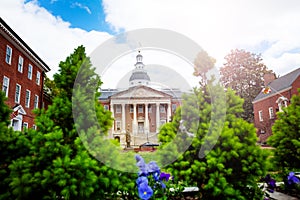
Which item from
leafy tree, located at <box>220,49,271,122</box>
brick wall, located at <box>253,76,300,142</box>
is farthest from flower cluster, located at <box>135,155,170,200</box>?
leafy tree, located at <box>220,49,271,122</box>

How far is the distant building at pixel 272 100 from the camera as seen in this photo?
24.1 metres

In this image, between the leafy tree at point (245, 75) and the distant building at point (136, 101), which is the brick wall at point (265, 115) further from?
the distant building at point (136, 101)

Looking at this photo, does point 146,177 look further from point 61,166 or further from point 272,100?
point 272,100

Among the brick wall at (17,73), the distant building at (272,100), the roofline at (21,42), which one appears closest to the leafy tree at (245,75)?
the distant building at (272,100)

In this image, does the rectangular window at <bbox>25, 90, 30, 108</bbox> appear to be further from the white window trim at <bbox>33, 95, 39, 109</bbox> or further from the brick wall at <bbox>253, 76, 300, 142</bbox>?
the brick wall at <bbox>253, 76, 300, 142</bbox>

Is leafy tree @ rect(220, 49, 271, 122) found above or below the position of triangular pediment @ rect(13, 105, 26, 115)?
above

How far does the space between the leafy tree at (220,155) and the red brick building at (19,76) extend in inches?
560

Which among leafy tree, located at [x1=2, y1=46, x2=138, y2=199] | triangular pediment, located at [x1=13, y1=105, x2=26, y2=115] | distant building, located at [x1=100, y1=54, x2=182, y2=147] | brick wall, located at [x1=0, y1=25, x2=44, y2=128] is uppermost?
brick wall, located at [x1=0, y1=25, x2=44, y2=128]

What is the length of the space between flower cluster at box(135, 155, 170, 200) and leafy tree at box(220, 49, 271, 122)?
108 feet

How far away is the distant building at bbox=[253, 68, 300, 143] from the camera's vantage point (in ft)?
79.0

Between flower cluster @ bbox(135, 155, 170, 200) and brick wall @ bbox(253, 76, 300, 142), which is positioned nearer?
flower cluster @ bbox(135, 155, 170, 200)

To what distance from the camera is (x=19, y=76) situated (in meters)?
17.2

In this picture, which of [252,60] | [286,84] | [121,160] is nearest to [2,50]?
[121,160]

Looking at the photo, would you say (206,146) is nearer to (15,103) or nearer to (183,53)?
(183,53)
